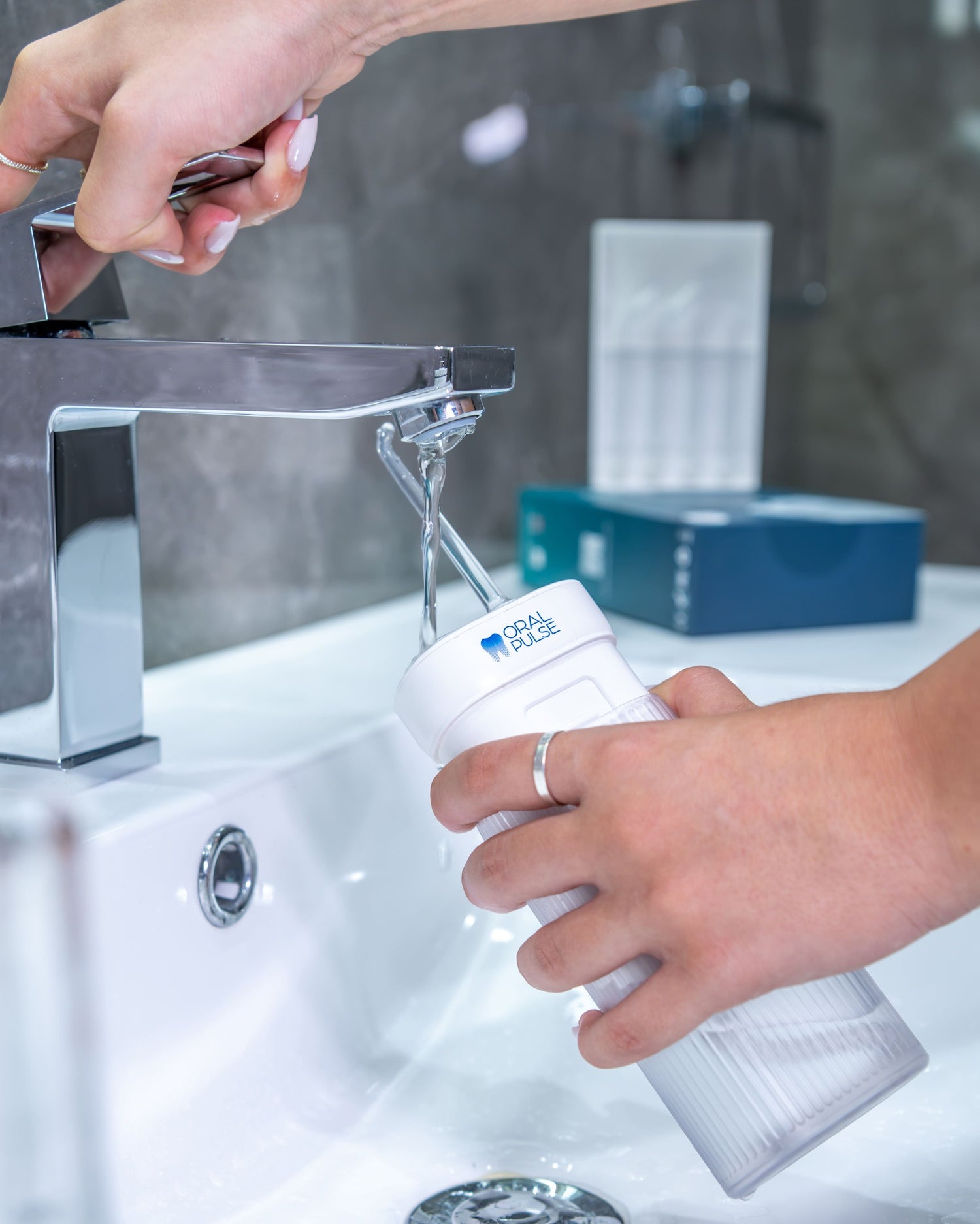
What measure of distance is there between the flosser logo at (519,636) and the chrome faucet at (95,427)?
75mm

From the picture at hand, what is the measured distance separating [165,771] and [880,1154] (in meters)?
0.28

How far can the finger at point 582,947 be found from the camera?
0.95 feet

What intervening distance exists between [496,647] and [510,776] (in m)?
0.03

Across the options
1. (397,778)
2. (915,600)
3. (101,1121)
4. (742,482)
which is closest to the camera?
(101,1121)

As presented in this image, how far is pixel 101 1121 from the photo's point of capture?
35 centimetres

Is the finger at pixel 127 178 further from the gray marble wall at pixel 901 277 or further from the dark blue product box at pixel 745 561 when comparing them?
the gray marble wall at pixel 901 277

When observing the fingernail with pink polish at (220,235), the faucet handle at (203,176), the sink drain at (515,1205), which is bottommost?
the sink drain at (515,1205)

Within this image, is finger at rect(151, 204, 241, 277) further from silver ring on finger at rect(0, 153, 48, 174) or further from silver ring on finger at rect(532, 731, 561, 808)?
silver ring on finger at rect(532, 731, 561, 808)

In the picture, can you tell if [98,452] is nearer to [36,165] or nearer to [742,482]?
[36,165]

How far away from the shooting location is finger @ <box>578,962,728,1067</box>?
11.1 inches

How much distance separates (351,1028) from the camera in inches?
18.0

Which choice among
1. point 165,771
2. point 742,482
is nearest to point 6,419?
point 165,771

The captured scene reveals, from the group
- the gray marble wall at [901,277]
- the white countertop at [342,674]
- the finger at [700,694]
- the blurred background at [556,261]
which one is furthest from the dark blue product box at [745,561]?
the gray marble wall at [901,277]

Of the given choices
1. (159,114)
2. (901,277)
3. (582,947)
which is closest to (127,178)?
(159,114)
